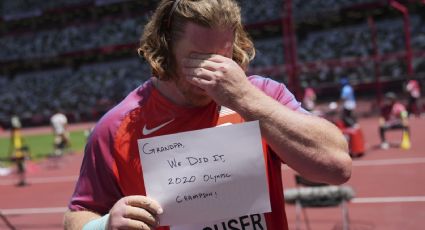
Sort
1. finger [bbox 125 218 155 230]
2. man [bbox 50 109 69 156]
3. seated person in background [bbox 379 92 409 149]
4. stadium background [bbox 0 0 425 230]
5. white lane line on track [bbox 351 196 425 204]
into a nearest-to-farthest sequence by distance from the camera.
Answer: finger [bbox 125 218 155 230] → white lane line on track [bbox 351 196 425 204] → stadium background [bbox 0 0 425 230] → seated person in background [bbox 379 92 409 149] → man [bbox 50 109 69 156]

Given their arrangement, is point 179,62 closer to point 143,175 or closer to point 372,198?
point 143,175

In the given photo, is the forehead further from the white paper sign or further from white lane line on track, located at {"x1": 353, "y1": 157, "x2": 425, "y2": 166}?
white lane line on track, located at {"x1": 353, "y1": 157, "x2": 425, "y2": 166}

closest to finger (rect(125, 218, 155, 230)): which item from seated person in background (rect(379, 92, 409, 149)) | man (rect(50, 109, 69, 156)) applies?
seated person in background (rect(379, 92, 409, 149))

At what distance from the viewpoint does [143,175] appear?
1727 millimetres

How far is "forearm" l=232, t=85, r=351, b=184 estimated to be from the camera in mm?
1633

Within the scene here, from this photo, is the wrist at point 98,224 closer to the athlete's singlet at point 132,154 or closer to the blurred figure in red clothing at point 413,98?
the athlete's singlet at point 132,154

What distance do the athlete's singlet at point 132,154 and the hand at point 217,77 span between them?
0.25 m

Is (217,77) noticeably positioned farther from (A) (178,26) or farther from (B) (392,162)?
(B) (392,162)

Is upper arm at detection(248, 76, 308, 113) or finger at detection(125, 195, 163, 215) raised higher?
upper arm at detection(248, 76, 308, 113)

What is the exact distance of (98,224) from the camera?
5.62 feet

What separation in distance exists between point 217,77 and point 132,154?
1.57 feet

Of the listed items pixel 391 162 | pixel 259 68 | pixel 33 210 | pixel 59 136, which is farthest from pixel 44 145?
pixel 391 162

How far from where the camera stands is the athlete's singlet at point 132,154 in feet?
6.09

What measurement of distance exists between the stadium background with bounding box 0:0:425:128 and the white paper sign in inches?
1011
